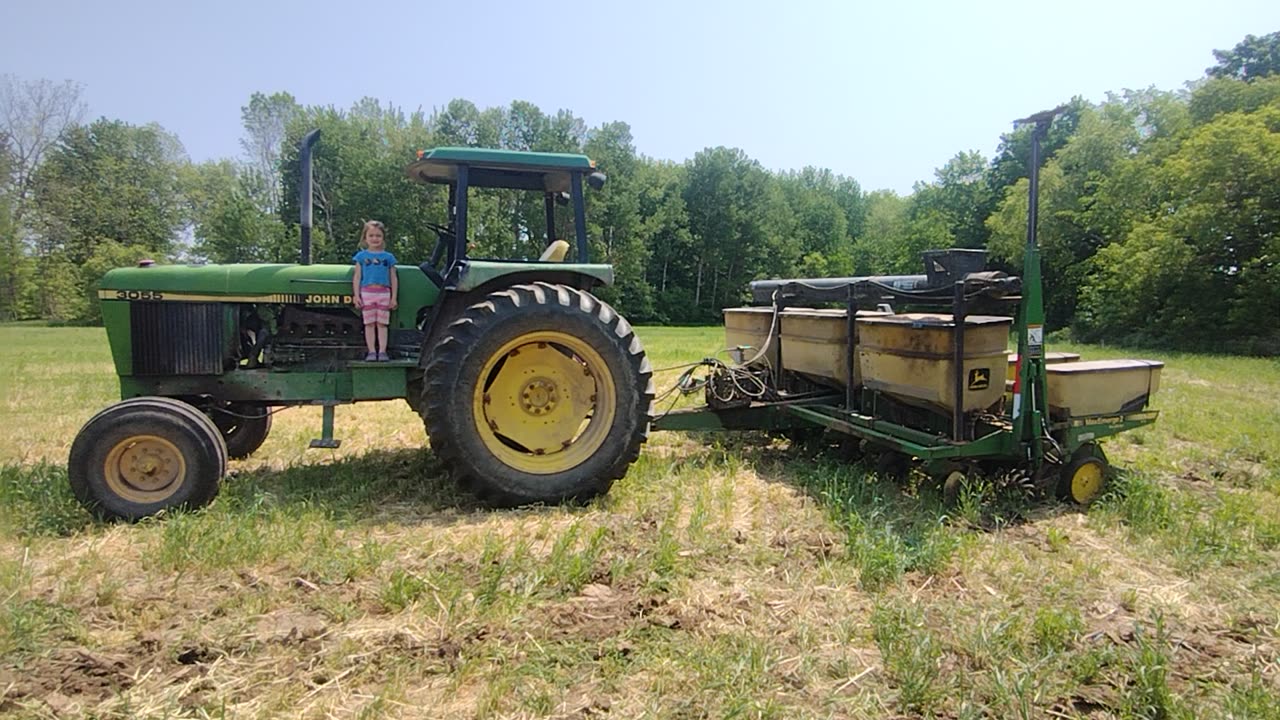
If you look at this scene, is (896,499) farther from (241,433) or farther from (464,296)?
(241,433)

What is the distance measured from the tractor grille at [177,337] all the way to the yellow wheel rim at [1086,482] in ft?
18.7

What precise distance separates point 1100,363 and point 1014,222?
1111 inches

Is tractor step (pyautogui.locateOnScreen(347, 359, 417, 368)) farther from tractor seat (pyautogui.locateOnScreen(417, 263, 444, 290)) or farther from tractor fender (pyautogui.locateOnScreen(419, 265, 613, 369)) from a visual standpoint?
tractor seat (pyautogui.locateOnScreen(417, 263, 444, 290))

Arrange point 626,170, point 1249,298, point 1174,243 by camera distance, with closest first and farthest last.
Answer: point 1249,298 → point 1174,243 → point 626,170

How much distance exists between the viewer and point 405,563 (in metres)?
3.58

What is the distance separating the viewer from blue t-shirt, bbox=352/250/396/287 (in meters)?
4.81

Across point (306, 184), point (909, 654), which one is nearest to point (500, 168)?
point (306, 184)

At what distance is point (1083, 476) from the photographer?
Answer: 4.74 m

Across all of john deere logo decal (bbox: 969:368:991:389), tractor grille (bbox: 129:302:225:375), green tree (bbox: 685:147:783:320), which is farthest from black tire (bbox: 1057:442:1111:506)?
green tree (bbox: 685:147:783:320)

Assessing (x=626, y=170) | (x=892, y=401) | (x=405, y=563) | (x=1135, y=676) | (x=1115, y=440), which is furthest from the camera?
(x=626, y=170)

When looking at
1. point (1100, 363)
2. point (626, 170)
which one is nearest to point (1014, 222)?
point (626, 170)

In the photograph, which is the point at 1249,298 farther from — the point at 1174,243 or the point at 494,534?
the point at 494,534

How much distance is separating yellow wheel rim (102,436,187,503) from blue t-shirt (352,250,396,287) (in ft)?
4.96

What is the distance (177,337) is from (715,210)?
43.6 metres
